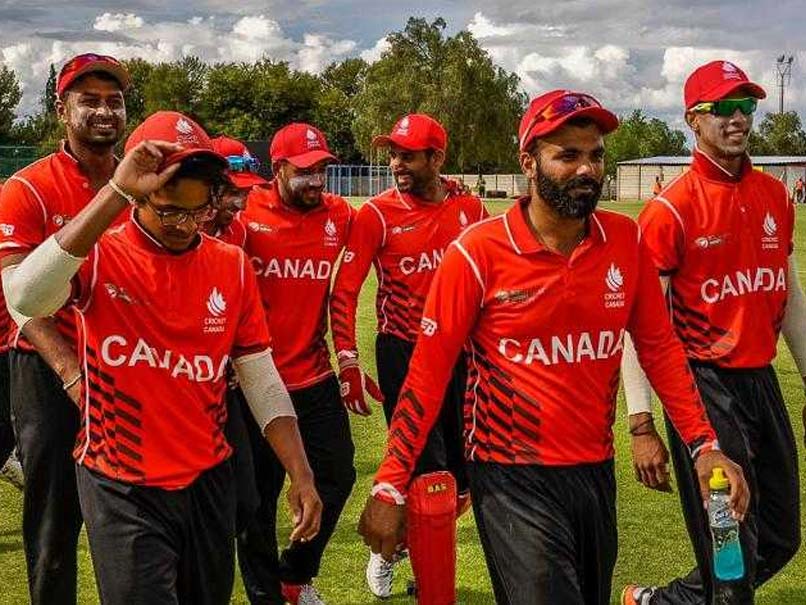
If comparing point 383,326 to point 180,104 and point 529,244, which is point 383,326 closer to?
point 529,244

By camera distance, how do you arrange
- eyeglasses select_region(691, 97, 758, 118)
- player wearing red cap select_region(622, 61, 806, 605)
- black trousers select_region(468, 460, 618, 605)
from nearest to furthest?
black trousers select_region(468, 460, 618, 605), player wearing red cap select_region(622, 61, 806, 605), eyeglasses select_region(691, 97, 758, 118)

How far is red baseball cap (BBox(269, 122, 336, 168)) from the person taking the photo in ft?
20.7

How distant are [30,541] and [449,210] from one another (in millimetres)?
3276

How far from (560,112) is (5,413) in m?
4.16

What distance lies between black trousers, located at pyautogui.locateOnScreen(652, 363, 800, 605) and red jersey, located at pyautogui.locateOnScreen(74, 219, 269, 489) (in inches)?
89.5

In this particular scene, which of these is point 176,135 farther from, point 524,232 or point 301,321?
point 301,321

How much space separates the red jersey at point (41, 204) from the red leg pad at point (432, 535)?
178cm

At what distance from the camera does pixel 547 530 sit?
394cm

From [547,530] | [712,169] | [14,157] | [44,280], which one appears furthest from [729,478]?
[14,157]

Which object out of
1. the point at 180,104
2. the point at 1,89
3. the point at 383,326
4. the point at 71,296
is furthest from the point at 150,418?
the point at 180,104

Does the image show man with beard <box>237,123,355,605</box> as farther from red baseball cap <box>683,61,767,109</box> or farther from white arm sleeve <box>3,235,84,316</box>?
white arm sleeve <box>3,235,84,316</box>

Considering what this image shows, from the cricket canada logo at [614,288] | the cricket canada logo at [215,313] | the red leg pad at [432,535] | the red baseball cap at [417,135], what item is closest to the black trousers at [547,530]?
the red leg pad at [432,535]

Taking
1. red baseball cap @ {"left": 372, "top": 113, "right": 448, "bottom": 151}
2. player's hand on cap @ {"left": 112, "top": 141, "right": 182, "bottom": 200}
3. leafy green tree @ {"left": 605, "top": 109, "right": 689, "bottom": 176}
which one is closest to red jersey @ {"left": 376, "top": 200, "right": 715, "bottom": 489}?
player's hand on cap @ {"left": 112, "top": 141, "right": 182, "bottom": 200}

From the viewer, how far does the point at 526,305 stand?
13.2 ft
